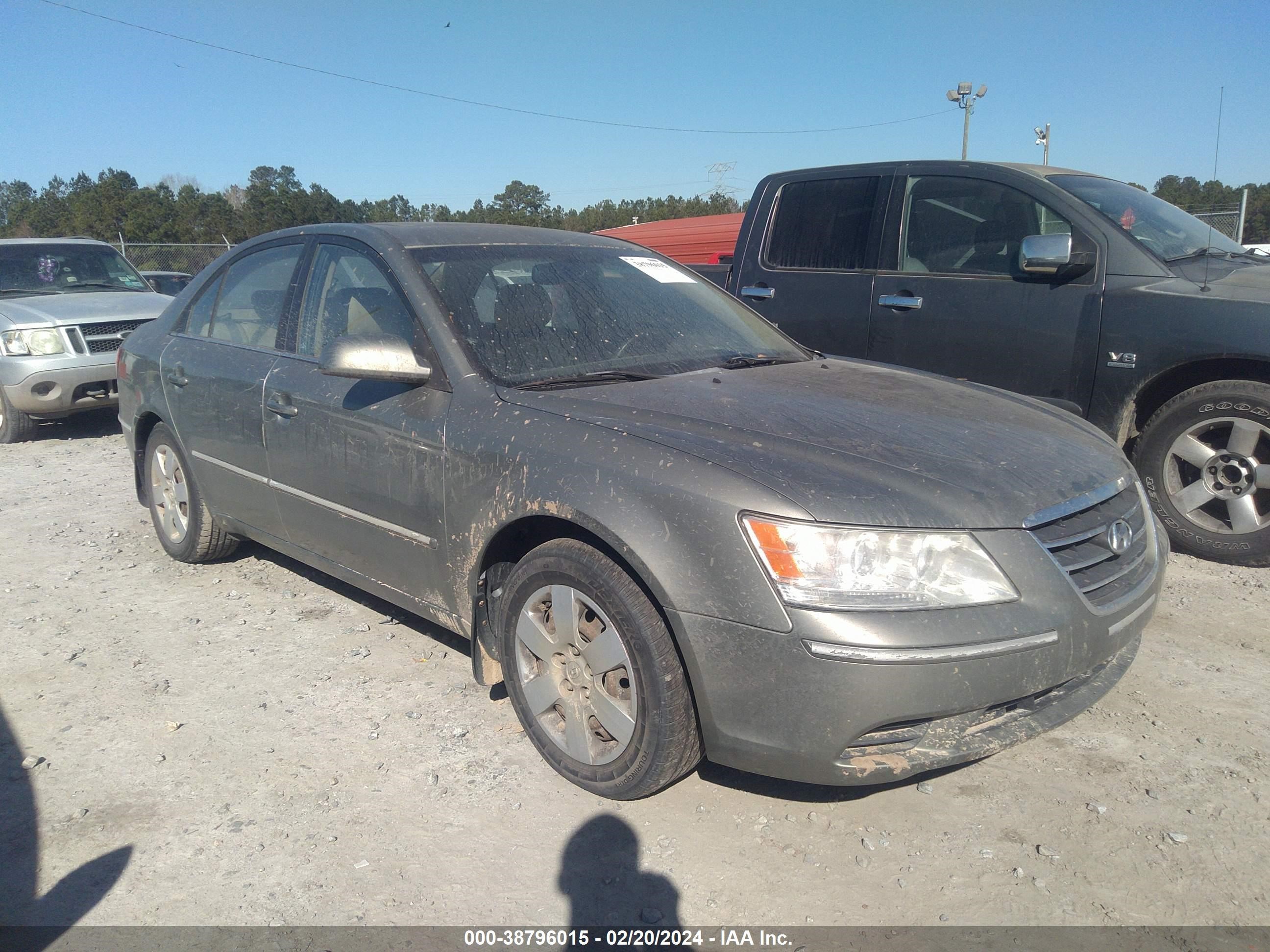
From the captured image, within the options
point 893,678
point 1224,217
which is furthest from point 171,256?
point 893,678

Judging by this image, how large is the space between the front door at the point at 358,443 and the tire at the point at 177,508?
3.26 feet

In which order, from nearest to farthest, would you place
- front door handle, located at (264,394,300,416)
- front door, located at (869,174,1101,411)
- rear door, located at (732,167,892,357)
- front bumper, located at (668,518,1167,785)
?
front bumper, located at (668,518,1167,785)
front door handle, located at (264,394,300,416)
front door, located at (869,174,1101,411)
rear door, located at (732,167,892,357)

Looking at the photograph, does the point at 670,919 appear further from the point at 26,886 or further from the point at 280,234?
the point at 280,234

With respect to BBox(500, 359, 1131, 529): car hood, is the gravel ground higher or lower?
lower

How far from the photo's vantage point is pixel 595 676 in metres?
2.68

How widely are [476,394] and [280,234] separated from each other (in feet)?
5.81

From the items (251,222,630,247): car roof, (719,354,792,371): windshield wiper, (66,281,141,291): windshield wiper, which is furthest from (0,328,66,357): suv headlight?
(719,354,792,371): windshield wiper

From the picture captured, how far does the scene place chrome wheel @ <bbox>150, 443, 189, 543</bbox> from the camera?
4684 millimetres

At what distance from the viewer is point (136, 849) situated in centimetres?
259

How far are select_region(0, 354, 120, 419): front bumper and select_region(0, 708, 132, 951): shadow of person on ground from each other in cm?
596

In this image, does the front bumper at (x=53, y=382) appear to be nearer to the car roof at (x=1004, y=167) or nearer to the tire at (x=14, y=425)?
the tire at (x=14, y=425)

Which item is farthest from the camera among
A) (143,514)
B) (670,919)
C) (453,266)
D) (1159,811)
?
(143,514)

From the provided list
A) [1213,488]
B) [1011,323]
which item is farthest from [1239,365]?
[1011,323]

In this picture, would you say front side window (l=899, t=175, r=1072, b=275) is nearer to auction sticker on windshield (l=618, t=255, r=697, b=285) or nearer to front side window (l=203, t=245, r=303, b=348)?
auction sticker on windshield (l=618, t=255, r=697, b=285)
